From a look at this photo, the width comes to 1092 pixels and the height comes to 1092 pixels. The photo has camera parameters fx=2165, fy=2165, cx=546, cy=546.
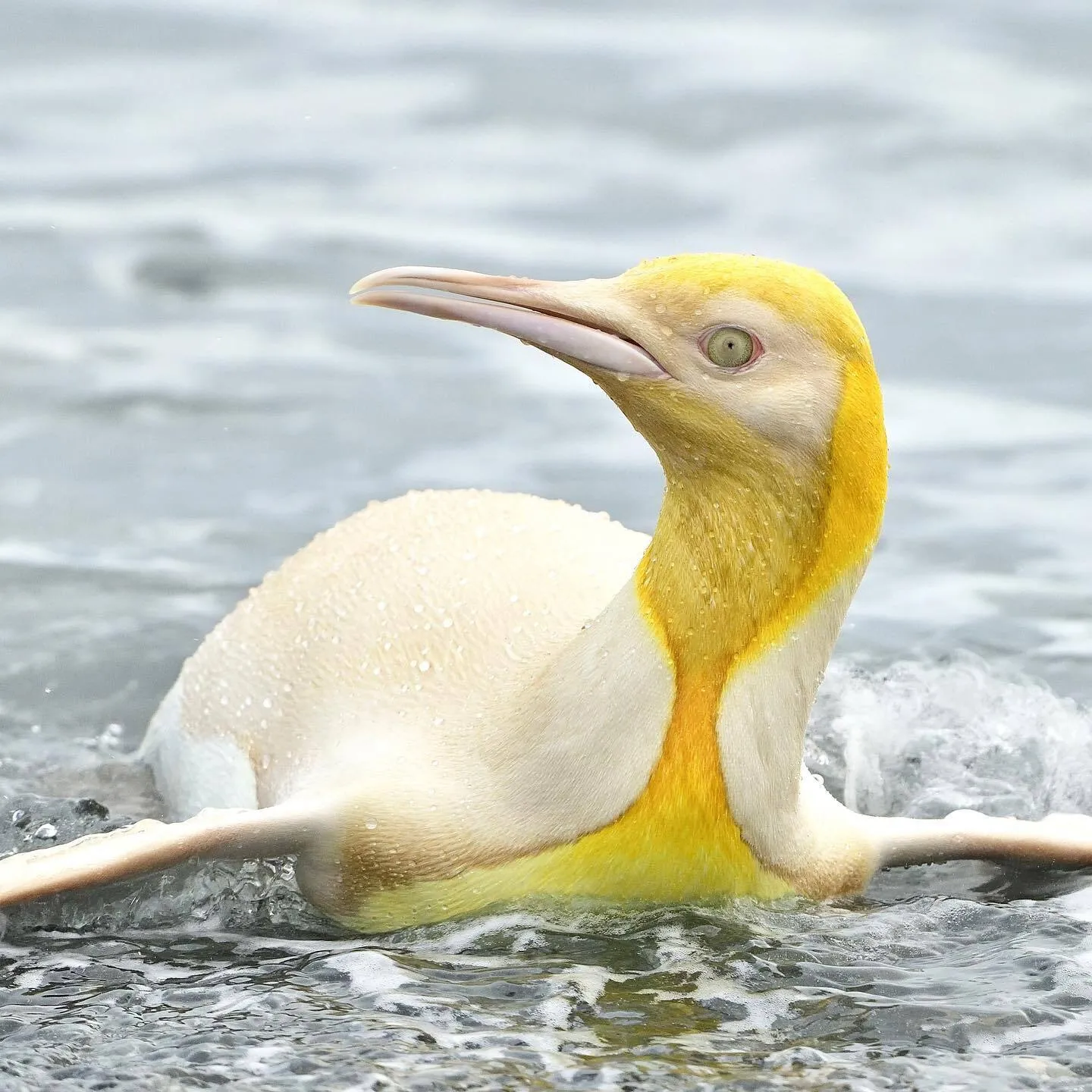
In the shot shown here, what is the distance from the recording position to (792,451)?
15.3 ft

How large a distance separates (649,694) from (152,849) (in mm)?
1204

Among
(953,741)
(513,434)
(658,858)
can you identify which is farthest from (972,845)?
(513,434)

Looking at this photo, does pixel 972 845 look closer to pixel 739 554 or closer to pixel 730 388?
pixel 739 554

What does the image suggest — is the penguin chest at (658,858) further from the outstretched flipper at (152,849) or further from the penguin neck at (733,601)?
the outstretched flipper at (152,849)

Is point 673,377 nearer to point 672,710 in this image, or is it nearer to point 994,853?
point 672,710

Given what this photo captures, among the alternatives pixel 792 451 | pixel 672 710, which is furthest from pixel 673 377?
pixel 672 710

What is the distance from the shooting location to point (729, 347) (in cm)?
465

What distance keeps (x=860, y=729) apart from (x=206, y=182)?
19.9ft

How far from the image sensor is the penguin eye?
4.64m

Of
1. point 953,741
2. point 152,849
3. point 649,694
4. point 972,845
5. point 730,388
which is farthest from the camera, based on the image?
point 953,741

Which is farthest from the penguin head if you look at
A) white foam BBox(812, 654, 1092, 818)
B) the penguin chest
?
white foam BBox(812, 654, 1092, 818)

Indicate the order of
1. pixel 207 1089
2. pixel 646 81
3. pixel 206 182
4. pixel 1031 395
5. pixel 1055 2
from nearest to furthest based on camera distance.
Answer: pixel 207 1089, pixel 1031 395, pixel 206 182, pixel 646 81, pixel 1055 2

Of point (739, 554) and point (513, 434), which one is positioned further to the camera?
point (513, 434)

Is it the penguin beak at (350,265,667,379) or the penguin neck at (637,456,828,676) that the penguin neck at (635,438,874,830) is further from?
the penguin beak at (350,265,667,379)
